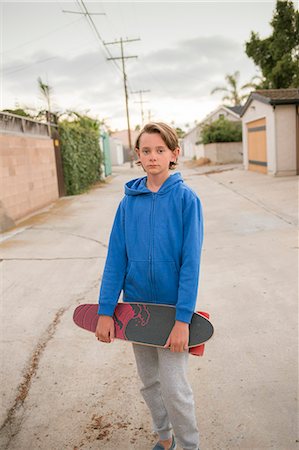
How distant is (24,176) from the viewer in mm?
10562

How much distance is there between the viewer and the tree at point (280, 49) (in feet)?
76.7

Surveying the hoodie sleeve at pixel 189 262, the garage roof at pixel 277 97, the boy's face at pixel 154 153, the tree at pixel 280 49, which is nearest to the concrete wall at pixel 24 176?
the boy's face at pixel 154 153

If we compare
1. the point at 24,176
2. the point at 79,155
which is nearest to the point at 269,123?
the point at 79,155

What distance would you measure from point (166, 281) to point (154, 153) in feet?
1.91

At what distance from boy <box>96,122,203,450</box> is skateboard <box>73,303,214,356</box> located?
0.14 ft

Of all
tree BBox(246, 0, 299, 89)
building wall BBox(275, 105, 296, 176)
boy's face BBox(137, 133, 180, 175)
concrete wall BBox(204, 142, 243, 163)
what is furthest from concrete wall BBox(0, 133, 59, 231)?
concrete wall BBox(204, 142, 243, 163)

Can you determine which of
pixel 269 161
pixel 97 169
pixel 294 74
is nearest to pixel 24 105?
pixel 97 169

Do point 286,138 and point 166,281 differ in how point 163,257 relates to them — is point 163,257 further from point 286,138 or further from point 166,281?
point 286,138

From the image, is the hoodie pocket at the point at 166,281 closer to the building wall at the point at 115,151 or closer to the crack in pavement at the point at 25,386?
the crack in pavement at the point at 25,386

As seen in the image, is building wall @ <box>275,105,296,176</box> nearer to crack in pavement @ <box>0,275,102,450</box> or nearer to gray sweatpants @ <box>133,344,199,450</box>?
crack in pavement @ <box>0,275,102,450</box>

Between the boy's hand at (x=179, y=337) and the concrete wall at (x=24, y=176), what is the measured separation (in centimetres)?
773

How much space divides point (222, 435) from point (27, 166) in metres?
9.80

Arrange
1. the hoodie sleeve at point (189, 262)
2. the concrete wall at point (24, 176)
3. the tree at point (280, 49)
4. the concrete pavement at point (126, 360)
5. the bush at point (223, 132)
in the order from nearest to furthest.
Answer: the hoodie sleeve at point (189, 262) < the concrete pavement at point (126, 360) < the concrete wall at point (24, 176) < the tree at point (280, 49) < the bush at point (223, 132)

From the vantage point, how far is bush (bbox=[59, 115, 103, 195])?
15188mm
